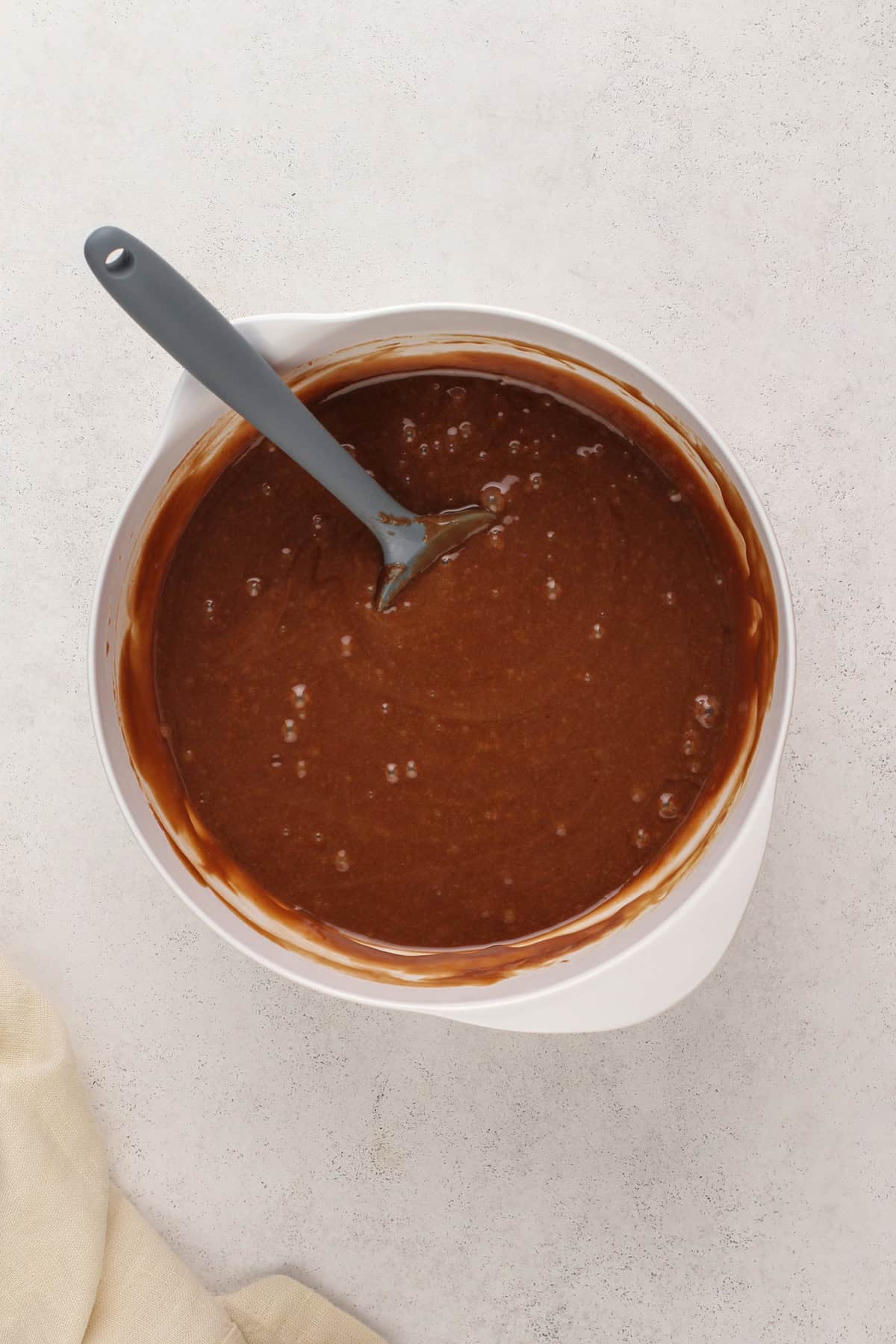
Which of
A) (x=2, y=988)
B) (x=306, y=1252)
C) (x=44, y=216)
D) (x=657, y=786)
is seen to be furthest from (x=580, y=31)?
(x=306, y=1252)

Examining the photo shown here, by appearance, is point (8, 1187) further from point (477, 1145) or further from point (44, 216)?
point (44, 216)

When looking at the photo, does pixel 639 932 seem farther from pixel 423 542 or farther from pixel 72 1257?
pixel 72 1257

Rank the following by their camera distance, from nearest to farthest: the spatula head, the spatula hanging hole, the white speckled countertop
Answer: the spatula hanging hole < the spatula head < the white speckled countertop

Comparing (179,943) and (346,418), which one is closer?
(346,418)

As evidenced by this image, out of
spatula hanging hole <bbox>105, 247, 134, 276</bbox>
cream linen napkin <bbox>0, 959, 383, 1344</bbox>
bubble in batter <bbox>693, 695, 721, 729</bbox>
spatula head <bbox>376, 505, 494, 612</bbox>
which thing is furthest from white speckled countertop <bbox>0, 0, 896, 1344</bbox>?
spatula hanging hole <bbox>105, 247, 134, 276</bbox>

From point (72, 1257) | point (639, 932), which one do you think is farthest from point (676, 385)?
point (72, 1257)

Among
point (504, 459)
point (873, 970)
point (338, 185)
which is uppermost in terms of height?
point (338, 185)

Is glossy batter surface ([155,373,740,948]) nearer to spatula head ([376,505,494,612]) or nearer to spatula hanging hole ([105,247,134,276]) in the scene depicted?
spatula head ([376,505,494,612])
